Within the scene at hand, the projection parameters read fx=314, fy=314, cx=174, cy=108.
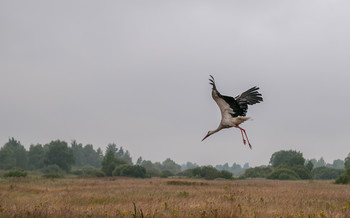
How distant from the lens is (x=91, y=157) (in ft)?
593

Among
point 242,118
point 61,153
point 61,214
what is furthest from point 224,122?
point 61,153

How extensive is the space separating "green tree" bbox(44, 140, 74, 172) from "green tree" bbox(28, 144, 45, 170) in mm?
20960

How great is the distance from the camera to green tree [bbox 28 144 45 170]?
115188 mm

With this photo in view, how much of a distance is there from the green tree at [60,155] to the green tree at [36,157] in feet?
68.8

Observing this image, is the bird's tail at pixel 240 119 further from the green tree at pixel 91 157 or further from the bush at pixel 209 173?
the green tree at pixel 91 157

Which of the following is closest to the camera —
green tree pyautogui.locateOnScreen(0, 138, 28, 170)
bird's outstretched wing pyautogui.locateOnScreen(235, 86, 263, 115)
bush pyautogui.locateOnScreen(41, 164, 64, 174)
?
bird's outstretched wing pyautogui.locateOnScreen(235, 86, 263, 115)

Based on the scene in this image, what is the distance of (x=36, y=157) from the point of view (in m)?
119

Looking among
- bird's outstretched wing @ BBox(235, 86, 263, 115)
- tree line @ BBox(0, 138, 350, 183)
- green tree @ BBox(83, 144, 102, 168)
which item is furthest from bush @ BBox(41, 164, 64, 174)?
green tree @ BBox(83, 144, 102, 168)

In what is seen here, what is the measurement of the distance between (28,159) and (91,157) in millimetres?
63405

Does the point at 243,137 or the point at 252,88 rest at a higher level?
the point at 252,88

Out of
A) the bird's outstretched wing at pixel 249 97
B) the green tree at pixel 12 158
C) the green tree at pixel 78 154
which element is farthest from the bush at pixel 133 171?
the green tree at pixel 78 154

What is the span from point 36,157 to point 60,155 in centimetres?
2929

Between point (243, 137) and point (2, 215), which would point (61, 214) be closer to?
point (2, 215)

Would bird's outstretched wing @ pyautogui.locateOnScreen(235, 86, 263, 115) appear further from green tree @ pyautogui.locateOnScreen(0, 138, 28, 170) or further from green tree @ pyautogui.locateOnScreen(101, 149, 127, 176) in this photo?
green tree @ pyautogui.locateOnScreen(0, 138, 28, 170)
